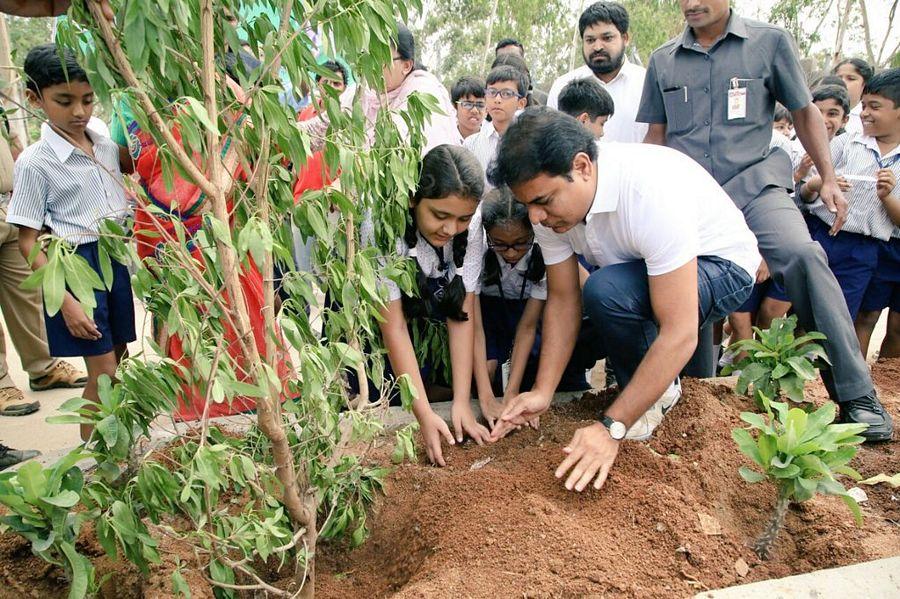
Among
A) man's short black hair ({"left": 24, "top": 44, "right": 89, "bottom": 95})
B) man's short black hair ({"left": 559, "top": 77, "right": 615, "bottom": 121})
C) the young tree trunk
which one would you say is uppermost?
man's short black hair ({"left": 24, "top": 44, "right": 89, "bottom": 95})

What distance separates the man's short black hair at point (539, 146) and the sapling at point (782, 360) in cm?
104

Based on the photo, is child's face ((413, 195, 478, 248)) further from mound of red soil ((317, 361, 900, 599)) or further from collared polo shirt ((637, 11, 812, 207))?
collared polo shirt ((637, 11, 812, 207))

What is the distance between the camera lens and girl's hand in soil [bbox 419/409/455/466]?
7.98 ft

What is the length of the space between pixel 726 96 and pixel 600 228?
1189mm

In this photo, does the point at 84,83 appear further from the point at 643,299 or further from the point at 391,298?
the point at 643,299

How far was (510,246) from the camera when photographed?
269 cm

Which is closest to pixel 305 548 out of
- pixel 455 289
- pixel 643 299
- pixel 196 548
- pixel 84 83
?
pixel 196 548

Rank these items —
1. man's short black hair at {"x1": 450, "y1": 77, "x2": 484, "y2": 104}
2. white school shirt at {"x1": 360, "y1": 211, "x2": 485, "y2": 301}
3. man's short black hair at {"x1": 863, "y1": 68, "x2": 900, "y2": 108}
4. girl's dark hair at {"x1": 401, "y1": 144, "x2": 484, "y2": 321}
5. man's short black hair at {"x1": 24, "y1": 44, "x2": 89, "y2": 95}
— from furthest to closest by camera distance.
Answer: man's short black hair at {"x1": 450, "y1": 77, "x2": 484, "y2": 104}
man's short black hair at {"x1": 863, "y1": 68, "x2": 900, "y2": 108}
white school shirt at {"x1": 360, "y1": 211, "x2": 485, "y2": 301}
man's short black hair at {"x1": 24, "y1": 44, "x2": 89, "y2": 95}
girl's dark hair at {"x1": 401, "y1": 144, "x2": 484, "y2": 321}

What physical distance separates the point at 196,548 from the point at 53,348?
5.75 feet

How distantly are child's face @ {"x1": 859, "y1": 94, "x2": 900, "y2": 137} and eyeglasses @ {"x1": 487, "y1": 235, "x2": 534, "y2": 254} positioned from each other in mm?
2164

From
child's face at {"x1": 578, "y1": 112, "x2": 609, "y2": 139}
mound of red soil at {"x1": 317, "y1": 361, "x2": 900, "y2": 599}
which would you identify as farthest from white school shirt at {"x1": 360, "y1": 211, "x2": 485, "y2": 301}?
child's face at {"x1": 578, "y1": 112, "x2": 609, "y2": 139}

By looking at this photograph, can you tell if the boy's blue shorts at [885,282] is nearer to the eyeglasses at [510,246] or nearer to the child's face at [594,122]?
the child's face at [594,122]

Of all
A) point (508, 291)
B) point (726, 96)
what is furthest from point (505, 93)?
point (508, 291)

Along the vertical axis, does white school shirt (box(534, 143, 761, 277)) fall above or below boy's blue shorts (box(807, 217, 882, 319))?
above
